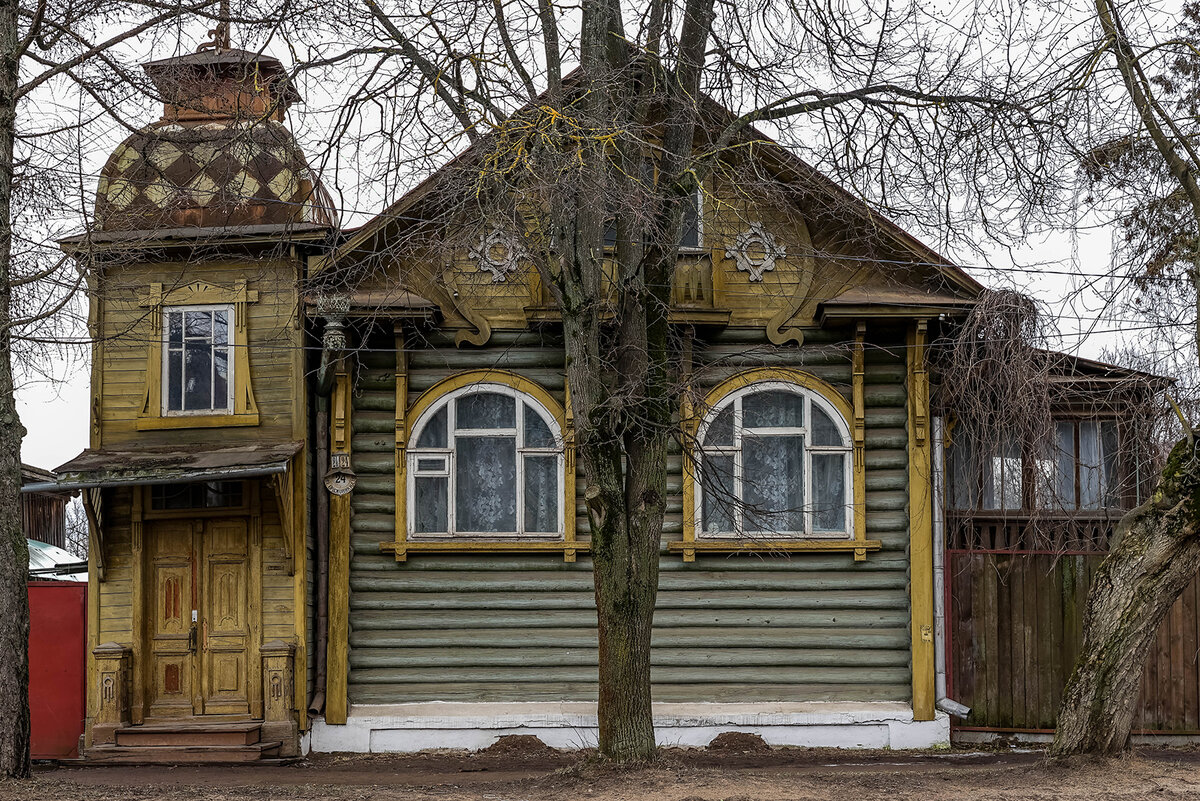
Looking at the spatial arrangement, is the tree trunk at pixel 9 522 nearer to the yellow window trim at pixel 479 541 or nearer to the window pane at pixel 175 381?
the window pane at pixel 175 381

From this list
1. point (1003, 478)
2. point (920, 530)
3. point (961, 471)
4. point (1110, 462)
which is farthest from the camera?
point (1110, 462)

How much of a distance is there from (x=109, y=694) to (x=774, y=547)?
21.9ft

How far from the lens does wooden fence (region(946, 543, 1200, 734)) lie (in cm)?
1282

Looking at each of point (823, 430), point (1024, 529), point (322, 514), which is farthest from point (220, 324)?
point (1024, 529)

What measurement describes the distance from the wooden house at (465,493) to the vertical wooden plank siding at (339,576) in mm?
29

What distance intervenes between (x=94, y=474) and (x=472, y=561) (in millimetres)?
3721

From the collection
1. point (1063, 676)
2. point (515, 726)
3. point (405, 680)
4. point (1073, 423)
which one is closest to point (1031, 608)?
point (1063, 676)

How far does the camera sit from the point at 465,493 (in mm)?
13031

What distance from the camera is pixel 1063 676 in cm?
1288

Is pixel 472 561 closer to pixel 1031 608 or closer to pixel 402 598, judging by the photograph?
pixel 402 598

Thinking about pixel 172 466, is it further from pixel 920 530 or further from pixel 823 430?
pixel 920 530

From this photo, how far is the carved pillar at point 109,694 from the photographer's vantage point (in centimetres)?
1246

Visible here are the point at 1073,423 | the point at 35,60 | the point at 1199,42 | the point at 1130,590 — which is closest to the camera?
the point at 1130,590

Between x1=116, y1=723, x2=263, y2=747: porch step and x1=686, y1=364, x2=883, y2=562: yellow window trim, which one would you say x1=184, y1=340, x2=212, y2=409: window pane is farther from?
x1=686, y1=364, x2=883, y2=562: yellow window trim
